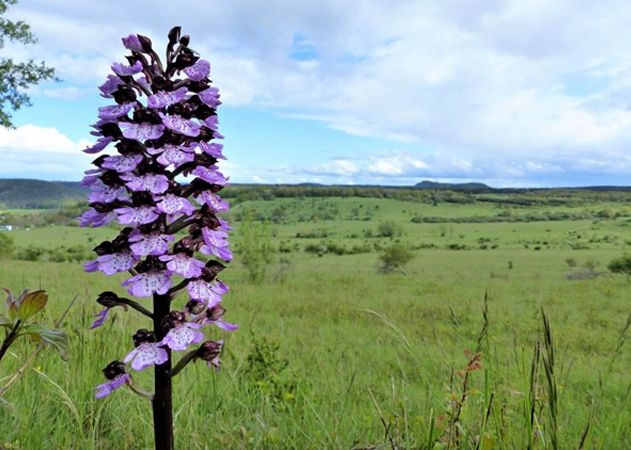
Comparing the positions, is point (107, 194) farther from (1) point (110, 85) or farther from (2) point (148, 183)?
(1) point (110, 85)

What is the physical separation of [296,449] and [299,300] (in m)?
21.5

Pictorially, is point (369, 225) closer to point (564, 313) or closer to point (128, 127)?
point (564, 313)

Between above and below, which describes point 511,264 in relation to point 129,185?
below

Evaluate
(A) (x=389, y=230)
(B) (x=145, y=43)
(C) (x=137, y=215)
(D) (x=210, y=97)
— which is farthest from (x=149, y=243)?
(A) (x=389, y=230)

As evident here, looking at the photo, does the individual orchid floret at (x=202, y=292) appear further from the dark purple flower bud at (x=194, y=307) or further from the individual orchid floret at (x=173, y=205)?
the individual orchid floret at (x=173, y=205)

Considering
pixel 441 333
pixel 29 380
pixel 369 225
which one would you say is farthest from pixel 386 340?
pixel 369 225

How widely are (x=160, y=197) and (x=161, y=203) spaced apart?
0.03 m

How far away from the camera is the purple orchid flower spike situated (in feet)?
5.54

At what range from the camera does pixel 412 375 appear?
1215cm

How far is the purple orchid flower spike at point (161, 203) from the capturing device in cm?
169

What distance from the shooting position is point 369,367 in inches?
360

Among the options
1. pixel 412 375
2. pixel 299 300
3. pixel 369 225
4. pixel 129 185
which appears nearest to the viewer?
pixel 129 185

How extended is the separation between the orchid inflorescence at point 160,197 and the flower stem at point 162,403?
0.5 inches

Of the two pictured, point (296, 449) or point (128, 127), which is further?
point (296, 449)
